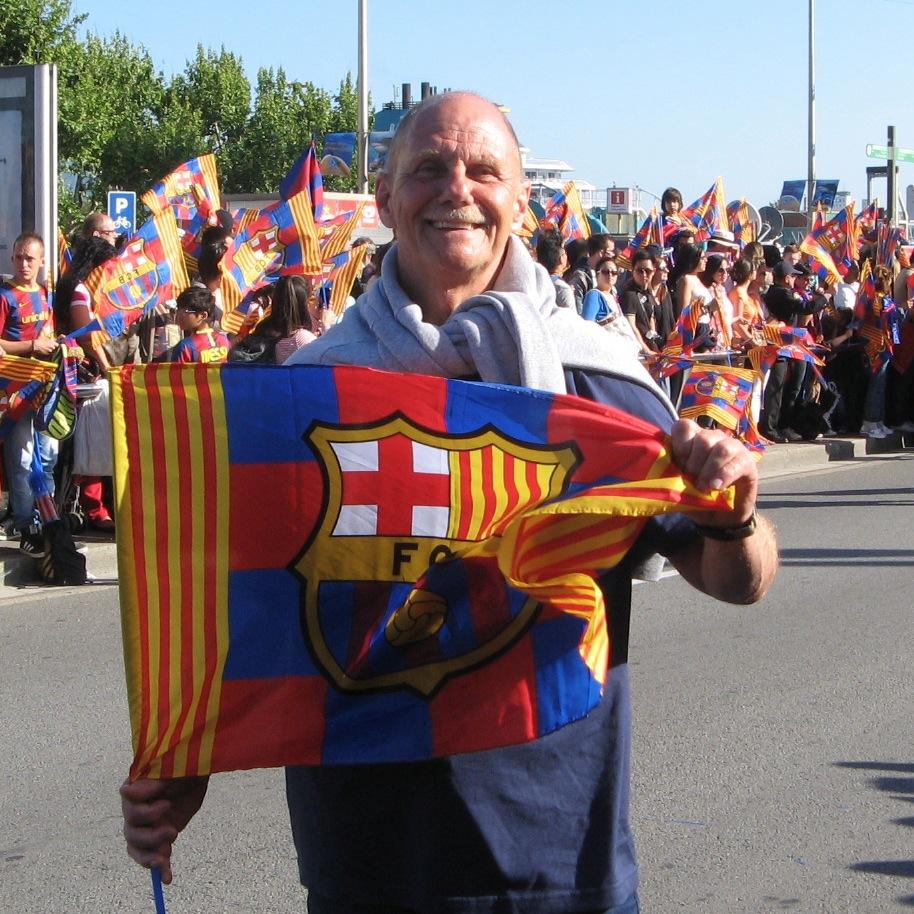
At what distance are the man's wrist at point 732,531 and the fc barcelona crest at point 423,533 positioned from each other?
0.21 metres

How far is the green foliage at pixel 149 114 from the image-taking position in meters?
32.5

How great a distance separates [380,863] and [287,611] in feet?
1.23

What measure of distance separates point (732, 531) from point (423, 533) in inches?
16.7

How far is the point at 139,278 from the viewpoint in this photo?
959 centimetres

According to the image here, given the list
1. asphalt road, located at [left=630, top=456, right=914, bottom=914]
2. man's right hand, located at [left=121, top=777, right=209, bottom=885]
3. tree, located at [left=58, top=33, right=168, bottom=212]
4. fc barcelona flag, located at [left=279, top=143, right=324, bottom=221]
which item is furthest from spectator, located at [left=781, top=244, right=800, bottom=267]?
tree, located at [left=58, top=33, right=168, bottom=212]

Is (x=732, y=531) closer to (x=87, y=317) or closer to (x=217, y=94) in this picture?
(x=87, y=317)

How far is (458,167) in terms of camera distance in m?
2.28

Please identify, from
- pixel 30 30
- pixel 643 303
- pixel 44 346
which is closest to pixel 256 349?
pixel 44 346

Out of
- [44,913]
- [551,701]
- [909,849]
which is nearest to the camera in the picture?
[551,701]

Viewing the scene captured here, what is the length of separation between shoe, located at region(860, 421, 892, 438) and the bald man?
590 inches

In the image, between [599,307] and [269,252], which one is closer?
[269,252]

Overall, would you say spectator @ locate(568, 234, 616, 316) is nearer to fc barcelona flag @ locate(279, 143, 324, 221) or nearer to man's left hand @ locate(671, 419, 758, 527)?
fc barcelona flag @ locate(279, 143, 324, 221)

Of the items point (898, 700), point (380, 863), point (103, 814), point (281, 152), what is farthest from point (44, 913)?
point (281, 152)

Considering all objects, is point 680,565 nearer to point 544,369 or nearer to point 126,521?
point 544,369
